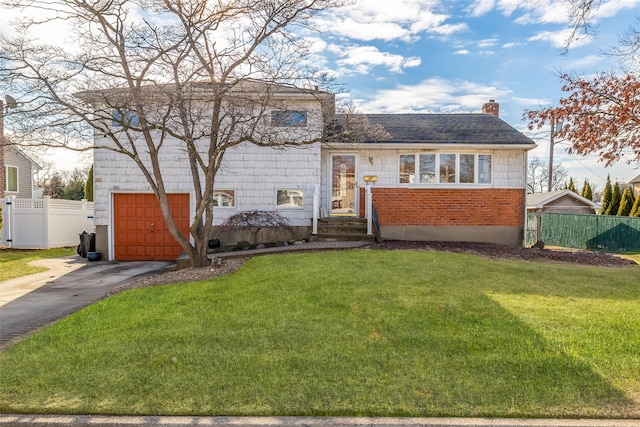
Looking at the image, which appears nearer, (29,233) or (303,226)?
(303,226)

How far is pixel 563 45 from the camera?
682cm

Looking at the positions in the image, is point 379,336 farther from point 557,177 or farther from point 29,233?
point 557,177

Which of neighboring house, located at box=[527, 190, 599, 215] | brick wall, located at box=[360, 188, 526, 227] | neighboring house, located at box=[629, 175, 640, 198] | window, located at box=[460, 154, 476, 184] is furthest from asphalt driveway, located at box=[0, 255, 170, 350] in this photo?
neighboring house, located at box=[629, 175, 640, 198]

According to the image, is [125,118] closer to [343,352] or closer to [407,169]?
[343,352]

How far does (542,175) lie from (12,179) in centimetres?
5296

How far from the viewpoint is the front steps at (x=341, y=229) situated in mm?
12235

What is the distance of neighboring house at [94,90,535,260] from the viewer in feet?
43.4

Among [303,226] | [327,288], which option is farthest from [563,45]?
[303,226]

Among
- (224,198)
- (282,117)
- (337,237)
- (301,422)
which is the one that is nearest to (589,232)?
(337,237)

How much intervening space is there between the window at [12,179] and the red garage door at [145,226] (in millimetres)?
12986

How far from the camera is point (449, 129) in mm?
14398

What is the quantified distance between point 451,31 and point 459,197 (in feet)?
16.8

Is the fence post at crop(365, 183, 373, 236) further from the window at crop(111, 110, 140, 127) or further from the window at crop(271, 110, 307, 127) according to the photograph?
the window at crop(111, 110, 140, 127)

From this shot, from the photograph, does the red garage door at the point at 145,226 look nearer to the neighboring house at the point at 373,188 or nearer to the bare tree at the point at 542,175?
the neighboring house at the point at 373,188
